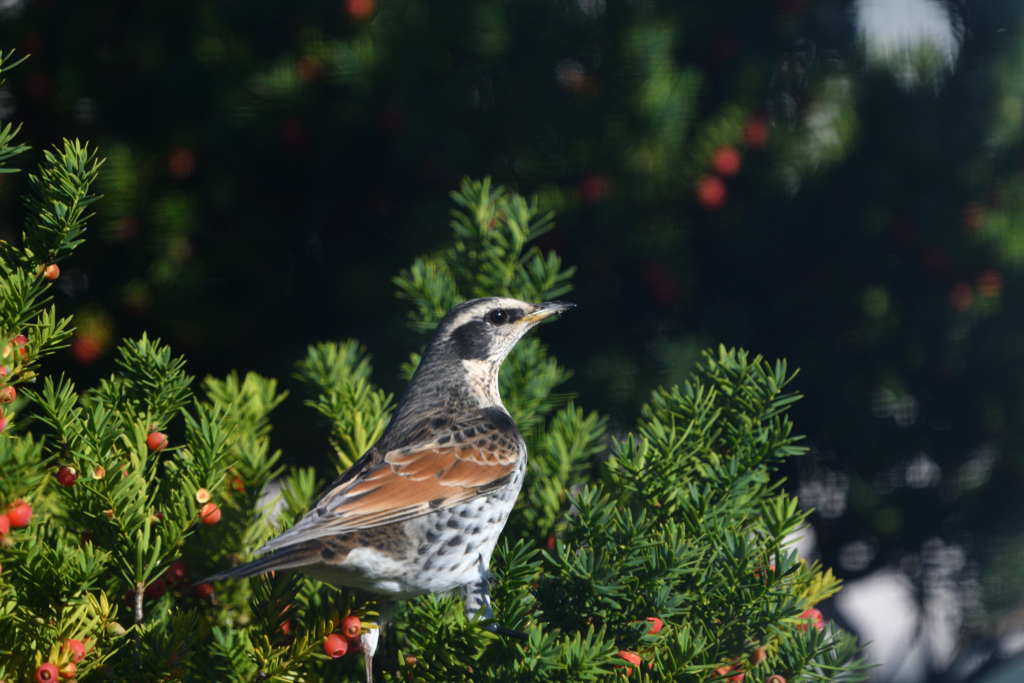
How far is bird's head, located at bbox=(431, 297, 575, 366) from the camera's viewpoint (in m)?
0.87

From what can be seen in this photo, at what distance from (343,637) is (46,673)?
221 mm

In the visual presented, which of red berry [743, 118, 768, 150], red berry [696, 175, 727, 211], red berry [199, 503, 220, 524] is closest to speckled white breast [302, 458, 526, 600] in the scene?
red berry [199, 503, 220, 524]

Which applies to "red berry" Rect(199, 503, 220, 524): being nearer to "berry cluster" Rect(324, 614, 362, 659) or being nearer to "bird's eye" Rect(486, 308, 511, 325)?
"berry cluster" Rect(324, 614, 362, 659)

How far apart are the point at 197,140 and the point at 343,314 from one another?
44 centimetres

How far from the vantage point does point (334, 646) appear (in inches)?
24.1

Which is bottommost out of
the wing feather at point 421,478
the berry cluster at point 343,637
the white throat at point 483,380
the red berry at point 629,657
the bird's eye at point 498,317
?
the red berry at point 629,657

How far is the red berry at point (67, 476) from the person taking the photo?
23.6 inches

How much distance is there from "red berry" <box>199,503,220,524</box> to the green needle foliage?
0.02 meters

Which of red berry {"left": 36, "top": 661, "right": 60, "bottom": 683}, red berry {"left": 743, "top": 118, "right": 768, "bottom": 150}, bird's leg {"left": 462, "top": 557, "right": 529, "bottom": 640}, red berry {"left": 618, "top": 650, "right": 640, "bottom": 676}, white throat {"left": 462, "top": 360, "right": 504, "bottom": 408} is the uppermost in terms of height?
red berry {"left": 743, "top": 118, "right": 768, "bottom": 150}

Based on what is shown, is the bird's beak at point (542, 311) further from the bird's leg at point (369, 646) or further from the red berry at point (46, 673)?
the red berry at point (46, 673)

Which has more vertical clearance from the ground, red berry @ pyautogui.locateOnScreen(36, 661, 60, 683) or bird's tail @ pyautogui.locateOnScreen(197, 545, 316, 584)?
bird's tail @ pyautogui.locateOnScreen(197, 545, 316, 584)

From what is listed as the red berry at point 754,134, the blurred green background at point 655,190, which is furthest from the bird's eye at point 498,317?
the red berry at point 754,134

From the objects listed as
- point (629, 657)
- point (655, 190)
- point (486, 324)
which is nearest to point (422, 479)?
point (486, 324)

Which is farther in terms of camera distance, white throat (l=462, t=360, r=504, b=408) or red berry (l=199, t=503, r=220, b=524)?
white throat (l=462, t=360, r=504, b=408)
